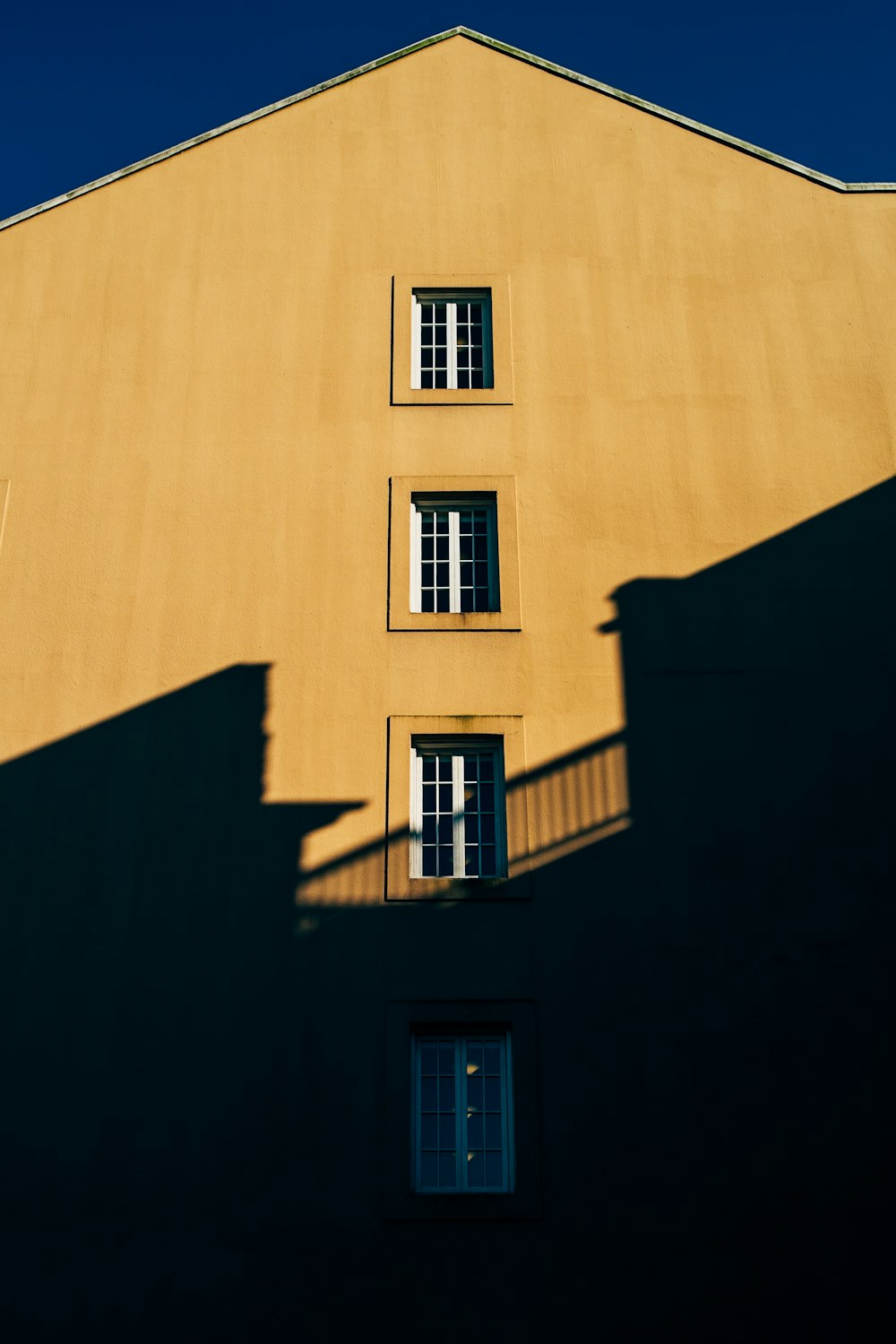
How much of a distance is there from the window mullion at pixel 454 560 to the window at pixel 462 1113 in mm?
5793

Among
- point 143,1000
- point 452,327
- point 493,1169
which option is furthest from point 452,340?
point 493,1169

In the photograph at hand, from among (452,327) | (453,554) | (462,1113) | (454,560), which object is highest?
(452,327)

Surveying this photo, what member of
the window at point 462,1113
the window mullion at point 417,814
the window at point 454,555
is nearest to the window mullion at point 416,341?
the window at point 454,555

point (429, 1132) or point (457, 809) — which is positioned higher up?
point (457, 809)

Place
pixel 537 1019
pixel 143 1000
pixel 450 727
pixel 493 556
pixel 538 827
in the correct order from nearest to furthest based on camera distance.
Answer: pixel 537 1019 → pixel 143 1000 → pixel 538 827 → pixel 450 727 → pixel 493 556

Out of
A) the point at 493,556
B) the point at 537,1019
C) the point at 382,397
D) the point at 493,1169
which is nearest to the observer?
the point at 493,1169

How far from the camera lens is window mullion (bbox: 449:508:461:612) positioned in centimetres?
1766

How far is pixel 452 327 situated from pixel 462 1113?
11.3m

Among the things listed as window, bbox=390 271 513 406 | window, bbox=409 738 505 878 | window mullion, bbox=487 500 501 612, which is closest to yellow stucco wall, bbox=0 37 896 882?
window, bbox=390 271 513 406

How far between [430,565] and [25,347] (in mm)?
7142

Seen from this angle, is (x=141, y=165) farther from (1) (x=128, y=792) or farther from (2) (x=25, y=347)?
(1) (x=128, y=792)

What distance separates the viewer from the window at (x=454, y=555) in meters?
17.7

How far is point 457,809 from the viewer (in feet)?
53.5

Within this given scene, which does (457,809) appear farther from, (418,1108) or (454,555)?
(454,555)
